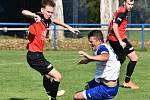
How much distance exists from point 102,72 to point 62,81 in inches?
191

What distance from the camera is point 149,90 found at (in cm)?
1130

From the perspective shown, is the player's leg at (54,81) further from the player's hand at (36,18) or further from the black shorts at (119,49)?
the black shorts at (119,49)

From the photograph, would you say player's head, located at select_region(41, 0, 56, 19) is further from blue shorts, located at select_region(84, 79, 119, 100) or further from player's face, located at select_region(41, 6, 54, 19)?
blue shorts, located at select_region(84, 79, 119, 100)

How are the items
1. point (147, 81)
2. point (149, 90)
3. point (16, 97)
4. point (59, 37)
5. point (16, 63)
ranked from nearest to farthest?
point (16, 97) → point (149, 90) → point (147, 81) → point (16, 63) → point (59, 37)

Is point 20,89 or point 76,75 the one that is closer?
point 20,89

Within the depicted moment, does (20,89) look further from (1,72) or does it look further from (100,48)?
(100,48)

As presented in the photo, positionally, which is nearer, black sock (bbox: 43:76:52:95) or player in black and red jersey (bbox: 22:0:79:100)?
player in black and red jersey (bbox: 22:0:79:100)

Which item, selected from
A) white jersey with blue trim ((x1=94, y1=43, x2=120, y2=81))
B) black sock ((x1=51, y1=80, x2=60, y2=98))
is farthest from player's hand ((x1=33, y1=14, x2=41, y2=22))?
white jersey with blue trim ((x1=94, y1=43, x2=120, y2=81))

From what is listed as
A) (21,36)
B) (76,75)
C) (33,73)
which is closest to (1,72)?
(33,73)

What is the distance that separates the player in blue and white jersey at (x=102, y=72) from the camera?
770 cm

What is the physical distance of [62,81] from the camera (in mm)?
12648

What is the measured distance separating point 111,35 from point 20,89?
7.87ft

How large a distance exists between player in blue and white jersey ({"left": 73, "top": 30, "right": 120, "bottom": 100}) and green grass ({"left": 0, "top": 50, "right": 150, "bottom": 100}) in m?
2.47

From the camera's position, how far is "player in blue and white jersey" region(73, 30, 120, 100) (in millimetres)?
7699
